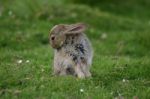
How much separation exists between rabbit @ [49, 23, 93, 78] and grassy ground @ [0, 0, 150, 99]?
0.56 feet

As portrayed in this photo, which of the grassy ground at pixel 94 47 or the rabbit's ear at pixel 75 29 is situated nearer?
the grassy ground at pixel 94 47

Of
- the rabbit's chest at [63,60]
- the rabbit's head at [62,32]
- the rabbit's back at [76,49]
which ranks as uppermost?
the rabbit's head at [62,32]

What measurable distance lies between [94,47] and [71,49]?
19.1 ft

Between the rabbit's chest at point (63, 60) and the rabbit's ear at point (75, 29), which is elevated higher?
the rabbit's ear at point (75, 29)

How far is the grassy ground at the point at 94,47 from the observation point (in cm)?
909

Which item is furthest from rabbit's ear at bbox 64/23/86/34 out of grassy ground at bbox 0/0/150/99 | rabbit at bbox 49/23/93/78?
grassy ground at bbox 0/0/150/99

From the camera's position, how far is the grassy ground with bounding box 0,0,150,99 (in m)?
9.09

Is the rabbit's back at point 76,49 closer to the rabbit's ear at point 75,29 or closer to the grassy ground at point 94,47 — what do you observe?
the rabbit's ear at point 75,29

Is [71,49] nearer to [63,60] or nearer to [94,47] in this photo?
[63,60]

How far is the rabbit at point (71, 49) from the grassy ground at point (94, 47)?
17 centimetres

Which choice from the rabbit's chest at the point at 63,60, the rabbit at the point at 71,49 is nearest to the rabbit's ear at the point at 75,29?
the rabbit at the point at 71,49

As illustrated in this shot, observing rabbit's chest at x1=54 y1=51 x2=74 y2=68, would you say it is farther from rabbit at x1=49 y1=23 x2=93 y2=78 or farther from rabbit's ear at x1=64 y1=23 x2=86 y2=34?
rabbit's ear at x1=64 y1=23 x2=86 y2=34

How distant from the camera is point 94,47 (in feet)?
49.9

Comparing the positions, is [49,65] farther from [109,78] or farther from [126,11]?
[126,11]
